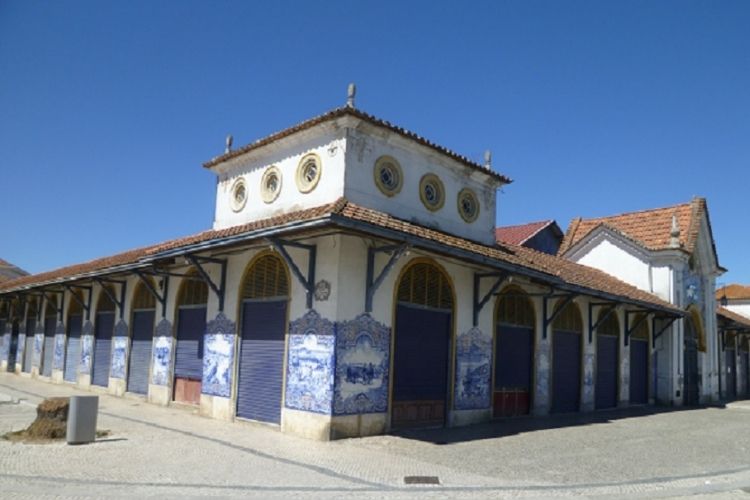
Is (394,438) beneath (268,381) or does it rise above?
beneath

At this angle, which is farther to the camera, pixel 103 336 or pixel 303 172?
pixel 103 336

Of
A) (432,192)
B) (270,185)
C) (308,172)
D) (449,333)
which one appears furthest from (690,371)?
(270,185)

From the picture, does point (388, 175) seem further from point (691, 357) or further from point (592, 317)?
point (691, 357)

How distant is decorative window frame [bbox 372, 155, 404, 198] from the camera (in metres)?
13.3

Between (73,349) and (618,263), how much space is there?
66.7ft

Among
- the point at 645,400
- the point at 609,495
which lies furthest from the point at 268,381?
the point at 645,400

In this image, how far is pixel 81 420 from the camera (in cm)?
973

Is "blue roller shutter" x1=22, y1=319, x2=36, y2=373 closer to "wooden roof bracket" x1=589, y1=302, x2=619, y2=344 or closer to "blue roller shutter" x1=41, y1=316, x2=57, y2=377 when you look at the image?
"blue roller shutter" x1=41, y1=316, x2=57, y2=377

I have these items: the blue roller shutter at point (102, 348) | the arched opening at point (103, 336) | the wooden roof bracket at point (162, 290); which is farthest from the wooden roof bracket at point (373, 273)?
the blue roller shutter at point (102, 348)

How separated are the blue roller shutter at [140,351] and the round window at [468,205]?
9.26m

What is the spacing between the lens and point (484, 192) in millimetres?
16281

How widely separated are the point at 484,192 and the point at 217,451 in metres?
9.72

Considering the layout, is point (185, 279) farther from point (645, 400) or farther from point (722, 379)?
point (722, 379)

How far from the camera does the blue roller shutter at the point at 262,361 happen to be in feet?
40.1
